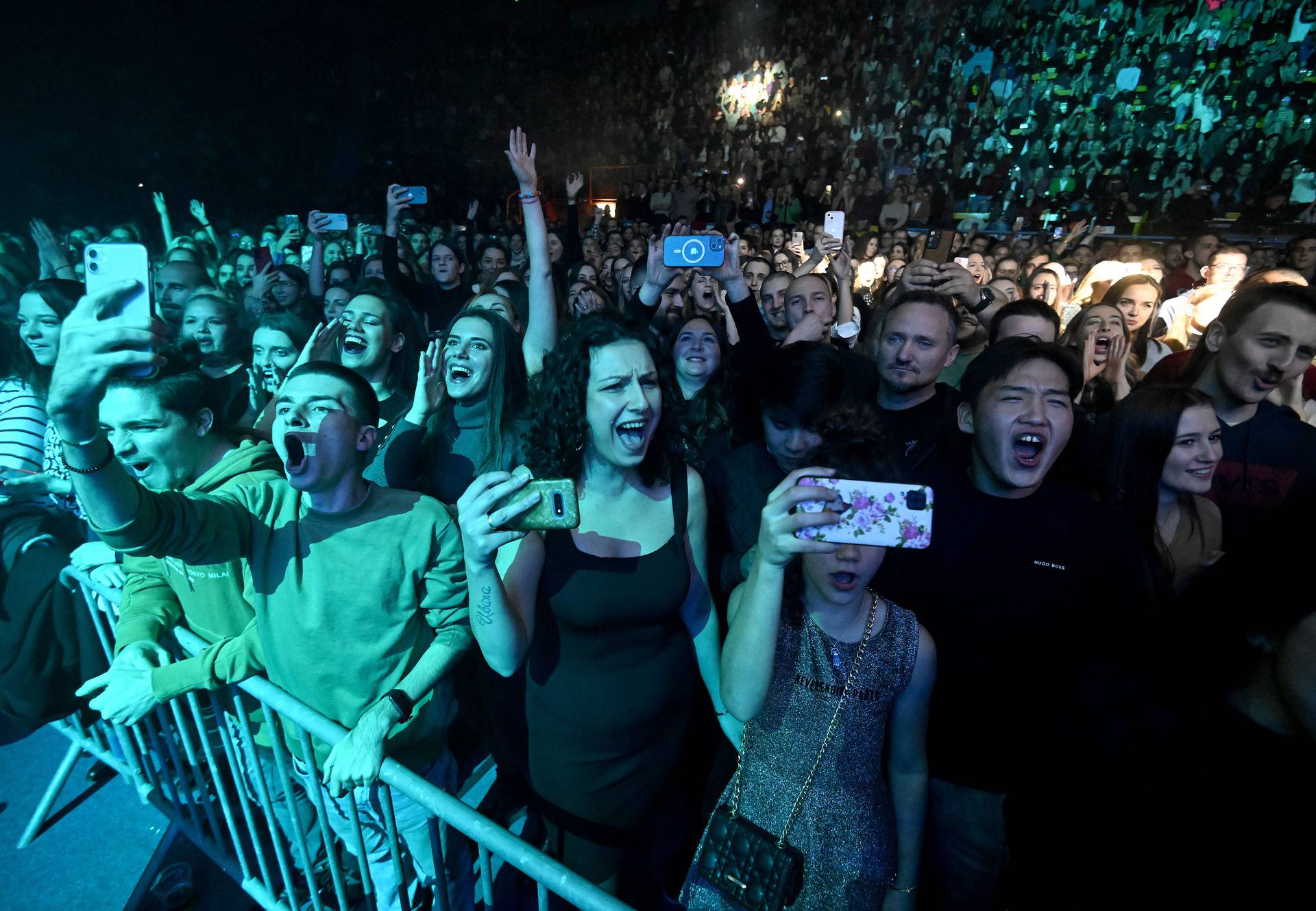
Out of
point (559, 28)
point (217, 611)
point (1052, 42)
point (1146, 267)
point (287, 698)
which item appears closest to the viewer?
point (287, 698)

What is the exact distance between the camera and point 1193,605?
1.40m

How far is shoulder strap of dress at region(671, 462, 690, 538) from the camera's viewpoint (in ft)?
A: 6.11

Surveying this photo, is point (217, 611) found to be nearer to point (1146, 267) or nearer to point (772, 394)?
point (772, 394)

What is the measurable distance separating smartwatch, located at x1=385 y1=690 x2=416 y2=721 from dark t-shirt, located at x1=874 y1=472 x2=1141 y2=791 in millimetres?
1526

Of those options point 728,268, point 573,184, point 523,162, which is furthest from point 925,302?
point 573,184

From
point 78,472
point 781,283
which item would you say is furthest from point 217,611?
point 781,283

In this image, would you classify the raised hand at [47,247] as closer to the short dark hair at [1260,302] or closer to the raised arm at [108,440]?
the raised arm at [108,440]

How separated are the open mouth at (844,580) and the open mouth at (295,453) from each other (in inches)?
62.4

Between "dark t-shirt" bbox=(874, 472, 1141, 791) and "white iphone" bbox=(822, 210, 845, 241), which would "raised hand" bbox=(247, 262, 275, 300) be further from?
"dark t-shirt" bbox=(874, 472, 1141, 791)

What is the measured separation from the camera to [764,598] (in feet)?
4.49

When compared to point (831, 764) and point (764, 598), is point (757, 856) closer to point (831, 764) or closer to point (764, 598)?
point (831, 764)

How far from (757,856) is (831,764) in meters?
0.29

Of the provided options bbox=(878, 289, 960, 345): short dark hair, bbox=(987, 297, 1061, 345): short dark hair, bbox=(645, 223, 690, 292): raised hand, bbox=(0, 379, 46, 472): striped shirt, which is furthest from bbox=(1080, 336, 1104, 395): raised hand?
bbox=(0, 379, 46, 472): striped shirt

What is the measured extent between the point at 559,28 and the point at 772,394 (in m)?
21.3
